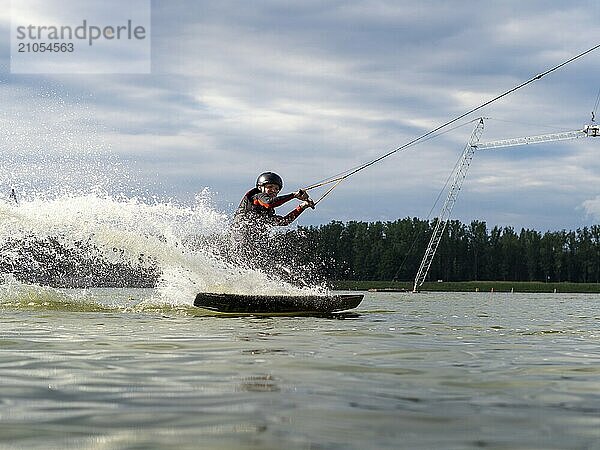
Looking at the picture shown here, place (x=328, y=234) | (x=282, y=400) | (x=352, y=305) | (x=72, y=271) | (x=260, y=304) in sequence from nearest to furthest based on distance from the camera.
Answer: (x=282, y=400) → (x=260, y=304) → (x=352, y=305) → (x=72, y=271) → (x=328, y=234)

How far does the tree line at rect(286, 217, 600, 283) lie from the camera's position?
16462cm

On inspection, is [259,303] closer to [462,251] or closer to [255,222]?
[255,222]

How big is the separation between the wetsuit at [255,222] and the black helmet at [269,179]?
321 mm

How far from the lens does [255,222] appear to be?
17859 mm

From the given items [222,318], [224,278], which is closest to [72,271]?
[224,278]

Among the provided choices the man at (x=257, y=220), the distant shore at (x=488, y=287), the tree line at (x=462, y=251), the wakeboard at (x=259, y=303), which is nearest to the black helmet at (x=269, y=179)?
the man at (x=257, y=220)

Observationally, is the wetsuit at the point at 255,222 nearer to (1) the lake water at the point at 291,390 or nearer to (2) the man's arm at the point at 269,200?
(2) the man's arm at the point at 269,200

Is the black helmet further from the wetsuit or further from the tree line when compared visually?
the tree line

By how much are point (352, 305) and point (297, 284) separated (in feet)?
5.05

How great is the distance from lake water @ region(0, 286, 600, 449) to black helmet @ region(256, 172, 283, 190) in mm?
7191

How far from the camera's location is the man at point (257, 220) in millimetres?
17859

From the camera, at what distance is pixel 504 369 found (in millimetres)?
7477

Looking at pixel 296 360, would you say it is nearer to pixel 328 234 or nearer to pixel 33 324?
pixel 33 324

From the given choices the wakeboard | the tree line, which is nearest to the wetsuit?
the wakeboard
